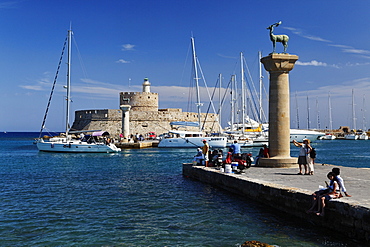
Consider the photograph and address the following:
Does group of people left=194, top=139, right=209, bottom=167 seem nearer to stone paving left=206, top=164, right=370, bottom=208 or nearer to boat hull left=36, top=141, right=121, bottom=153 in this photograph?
stone paving left=206, top=164, right=370, bottom=208

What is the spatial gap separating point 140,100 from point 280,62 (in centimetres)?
4729

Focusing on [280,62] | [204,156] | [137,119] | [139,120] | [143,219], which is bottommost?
[143,219]

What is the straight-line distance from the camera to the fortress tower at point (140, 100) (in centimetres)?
5831

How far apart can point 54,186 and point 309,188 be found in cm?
869

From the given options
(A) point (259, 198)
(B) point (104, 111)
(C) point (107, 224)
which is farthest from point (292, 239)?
(B) point (104, 111)

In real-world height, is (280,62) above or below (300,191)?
above

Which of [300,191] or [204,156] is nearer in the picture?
[300,191]

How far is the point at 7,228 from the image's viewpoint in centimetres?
748

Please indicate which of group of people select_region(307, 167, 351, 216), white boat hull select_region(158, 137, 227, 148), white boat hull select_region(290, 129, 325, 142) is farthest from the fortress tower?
group of people select_region(307, 167, 351, 216)

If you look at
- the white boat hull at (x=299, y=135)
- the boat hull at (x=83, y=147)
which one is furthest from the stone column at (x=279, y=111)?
the white boat hull at (x=299, y=135)

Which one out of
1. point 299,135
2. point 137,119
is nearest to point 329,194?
point 299,135

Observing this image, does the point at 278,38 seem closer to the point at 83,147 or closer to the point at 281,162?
the point at 281,162

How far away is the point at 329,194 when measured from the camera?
664cm

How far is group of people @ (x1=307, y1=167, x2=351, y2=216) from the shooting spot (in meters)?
6.63
